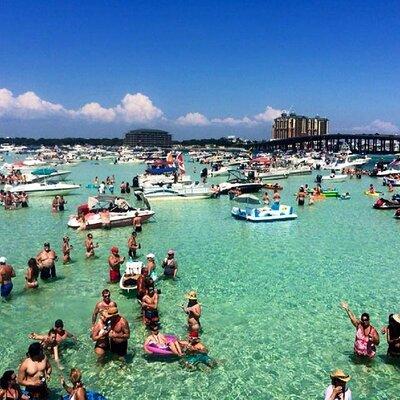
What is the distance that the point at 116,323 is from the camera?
11.5 m

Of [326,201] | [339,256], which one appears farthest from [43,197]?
[339,256]

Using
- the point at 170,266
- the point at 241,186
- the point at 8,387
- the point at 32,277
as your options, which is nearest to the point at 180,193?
the point at 241,186

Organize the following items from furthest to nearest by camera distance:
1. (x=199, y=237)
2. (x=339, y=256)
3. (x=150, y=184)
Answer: (x=150, y=184), (x=199, y=237), (x=339, y=256)

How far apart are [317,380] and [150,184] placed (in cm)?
4464

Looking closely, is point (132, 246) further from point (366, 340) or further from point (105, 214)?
point (366, 340)

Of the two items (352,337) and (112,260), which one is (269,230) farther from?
(352,337)

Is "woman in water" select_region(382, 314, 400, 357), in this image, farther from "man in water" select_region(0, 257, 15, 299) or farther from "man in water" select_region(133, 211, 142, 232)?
"man in water" select_region(133, 211, 142, 232)

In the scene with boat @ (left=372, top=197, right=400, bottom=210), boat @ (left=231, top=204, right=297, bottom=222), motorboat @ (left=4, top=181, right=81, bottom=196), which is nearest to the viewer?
boat @ (left=231, top=204, right=297, bottom=222)

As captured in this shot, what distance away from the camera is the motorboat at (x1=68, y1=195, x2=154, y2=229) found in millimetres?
29591

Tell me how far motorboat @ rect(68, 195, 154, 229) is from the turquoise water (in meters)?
0.72

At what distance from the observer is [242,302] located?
52.4 feet

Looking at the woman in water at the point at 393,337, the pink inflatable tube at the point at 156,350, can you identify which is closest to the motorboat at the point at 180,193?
the pink inflatable tube at the point at 156,350

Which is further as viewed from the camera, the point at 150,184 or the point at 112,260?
the point at 150,184

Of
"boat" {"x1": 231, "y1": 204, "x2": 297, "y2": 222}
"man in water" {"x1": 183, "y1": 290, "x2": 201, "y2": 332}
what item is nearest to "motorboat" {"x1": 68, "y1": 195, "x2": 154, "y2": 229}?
"boat" {"x1": 231, "y1": 204, "x2": 297, "y2": 222}
